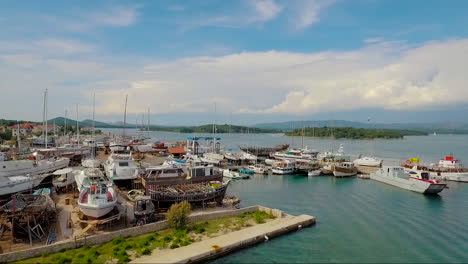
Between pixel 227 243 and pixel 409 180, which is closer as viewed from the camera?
pixel 227 243

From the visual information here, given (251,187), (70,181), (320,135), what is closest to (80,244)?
(70,181)

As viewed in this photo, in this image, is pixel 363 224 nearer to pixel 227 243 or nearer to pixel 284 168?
pixel 227 243

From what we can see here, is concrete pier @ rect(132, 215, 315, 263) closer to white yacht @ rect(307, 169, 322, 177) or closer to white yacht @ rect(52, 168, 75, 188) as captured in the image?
white yacht @ rect(52, 168, 75, 188)

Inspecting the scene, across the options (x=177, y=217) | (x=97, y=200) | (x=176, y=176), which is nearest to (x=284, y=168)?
(x=176, y=176)

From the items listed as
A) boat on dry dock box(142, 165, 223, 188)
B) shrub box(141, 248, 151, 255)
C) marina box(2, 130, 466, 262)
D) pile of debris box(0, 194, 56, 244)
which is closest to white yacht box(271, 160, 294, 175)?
marina box(2, 130, 466, 262)

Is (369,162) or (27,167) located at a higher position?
(27,167)

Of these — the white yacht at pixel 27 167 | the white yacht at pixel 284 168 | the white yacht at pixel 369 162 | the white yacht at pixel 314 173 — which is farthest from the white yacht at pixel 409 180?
the white yacht at pixel 27 167
